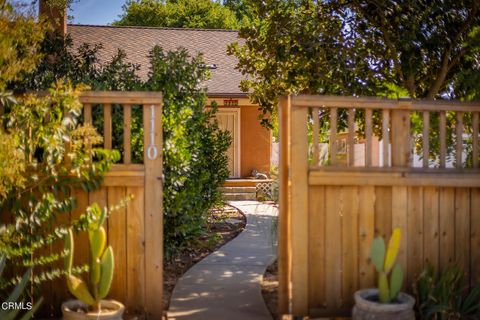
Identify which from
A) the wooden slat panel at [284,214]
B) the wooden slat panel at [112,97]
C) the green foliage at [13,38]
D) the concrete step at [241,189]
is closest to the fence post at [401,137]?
the wooden slat panel at [284,214]

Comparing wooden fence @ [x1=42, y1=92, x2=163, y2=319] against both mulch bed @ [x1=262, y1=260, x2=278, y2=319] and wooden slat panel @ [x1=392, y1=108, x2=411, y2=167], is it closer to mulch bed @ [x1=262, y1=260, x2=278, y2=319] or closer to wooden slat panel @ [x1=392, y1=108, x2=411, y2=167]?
mulch bed @ [x1=262, y1=260, x2=278, y2=319]

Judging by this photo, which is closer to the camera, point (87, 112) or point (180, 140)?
point (87, 112)

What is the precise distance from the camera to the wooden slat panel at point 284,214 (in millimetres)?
4965

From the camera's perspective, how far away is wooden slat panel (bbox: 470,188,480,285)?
5.08 metres

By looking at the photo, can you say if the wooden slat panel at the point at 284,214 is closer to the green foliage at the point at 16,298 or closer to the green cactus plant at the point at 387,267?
the green cactus plant at the point at 387,267

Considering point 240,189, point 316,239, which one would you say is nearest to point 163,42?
point 240,189

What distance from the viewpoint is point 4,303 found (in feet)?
14.3

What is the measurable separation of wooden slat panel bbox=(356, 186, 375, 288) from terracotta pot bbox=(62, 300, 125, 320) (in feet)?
6.54

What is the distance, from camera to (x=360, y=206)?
4.95m

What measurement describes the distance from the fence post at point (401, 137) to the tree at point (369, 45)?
1918mm

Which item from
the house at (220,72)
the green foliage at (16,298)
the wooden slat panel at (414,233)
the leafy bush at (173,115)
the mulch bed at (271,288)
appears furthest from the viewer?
the house at (220,72)

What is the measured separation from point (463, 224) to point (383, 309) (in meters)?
1.26

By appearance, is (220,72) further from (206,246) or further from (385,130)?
(385,130)

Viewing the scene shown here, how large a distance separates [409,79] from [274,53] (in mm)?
1824
